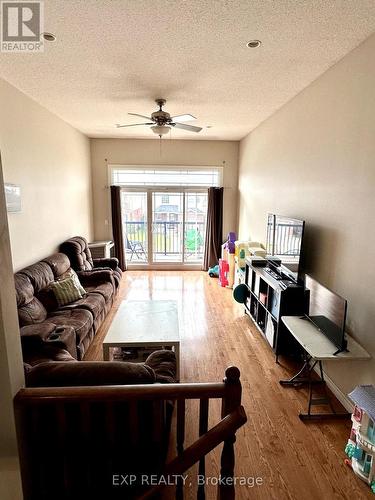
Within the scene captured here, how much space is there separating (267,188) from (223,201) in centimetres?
204

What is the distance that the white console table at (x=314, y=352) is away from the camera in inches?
80.2

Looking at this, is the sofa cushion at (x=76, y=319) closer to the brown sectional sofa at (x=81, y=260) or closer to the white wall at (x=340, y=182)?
the brown sectional sofa at (x=81, y=260)

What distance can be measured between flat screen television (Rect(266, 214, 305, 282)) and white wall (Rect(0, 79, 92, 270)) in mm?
3085

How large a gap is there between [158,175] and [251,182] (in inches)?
84.2

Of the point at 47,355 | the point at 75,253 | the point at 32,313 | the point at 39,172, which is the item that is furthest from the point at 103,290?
the point at 39,172

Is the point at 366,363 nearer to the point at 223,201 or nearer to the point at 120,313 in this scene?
the point at 120,313

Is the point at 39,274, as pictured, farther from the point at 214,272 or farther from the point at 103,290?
the point at 214,272

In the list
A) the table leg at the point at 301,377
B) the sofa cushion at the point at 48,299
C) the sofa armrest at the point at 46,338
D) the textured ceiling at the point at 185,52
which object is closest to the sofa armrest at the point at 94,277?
the sofa cushion at the point at 48,299

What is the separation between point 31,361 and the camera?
212 cm

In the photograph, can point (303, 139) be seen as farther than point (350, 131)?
Yes

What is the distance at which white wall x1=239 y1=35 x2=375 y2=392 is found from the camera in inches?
82.0

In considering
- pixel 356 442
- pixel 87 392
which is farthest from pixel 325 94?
pixel 87 392

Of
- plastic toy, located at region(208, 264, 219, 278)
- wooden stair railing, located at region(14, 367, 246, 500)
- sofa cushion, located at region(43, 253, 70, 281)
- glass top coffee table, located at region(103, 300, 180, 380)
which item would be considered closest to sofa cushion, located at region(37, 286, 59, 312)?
sofa cushion, located at region(43, 253, 70, 281)

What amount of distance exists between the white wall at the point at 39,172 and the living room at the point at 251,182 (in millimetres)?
26
